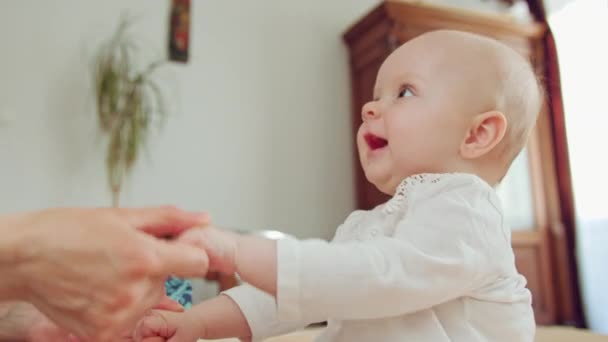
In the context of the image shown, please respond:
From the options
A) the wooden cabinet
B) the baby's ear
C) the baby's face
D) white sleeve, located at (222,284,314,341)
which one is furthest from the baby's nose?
the wooden cabinet

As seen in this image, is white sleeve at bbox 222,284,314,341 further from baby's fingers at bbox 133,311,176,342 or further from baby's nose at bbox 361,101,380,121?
baby's nose at bbox 361,101,380,121

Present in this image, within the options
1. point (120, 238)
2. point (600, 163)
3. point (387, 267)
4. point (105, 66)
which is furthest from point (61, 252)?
point (600, 163)

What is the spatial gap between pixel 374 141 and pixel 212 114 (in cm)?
224

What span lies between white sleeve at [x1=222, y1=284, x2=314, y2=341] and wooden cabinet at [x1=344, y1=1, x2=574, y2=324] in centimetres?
220

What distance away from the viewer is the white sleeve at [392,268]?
1.96 feet

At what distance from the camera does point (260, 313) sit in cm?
84

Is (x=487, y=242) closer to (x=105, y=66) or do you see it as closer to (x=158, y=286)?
(x=158, y=286)

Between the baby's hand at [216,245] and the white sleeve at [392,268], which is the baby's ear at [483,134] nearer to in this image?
the white sleeve at [392,268]

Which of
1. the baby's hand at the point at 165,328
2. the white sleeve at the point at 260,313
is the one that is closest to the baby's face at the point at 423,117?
the white sleeve at the point at 260,313

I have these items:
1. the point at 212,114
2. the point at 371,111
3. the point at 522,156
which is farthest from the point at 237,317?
the point at 522,156

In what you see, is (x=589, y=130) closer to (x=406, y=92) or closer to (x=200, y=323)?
(x=406, y=92)

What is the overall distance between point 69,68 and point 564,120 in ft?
9.44

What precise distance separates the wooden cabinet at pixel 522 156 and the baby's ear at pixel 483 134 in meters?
2.13

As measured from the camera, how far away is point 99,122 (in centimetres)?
279
